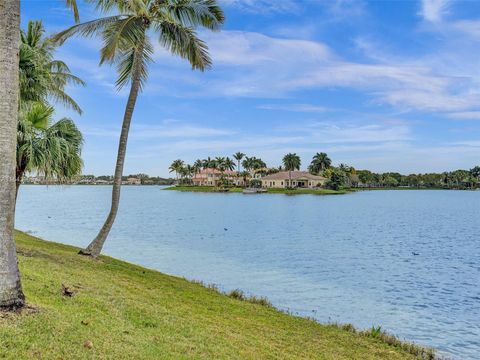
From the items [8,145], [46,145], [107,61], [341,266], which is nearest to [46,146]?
[46,145]

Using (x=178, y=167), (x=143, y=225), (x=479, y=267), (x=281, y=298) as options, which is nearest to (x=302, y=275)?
(x=281, y=298)

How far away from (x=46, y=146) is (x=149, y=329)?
10.7 meters

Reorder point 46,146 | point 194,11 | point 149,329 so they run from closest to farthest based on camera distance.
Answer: point 149,329 < point 46,146 < point 194,11

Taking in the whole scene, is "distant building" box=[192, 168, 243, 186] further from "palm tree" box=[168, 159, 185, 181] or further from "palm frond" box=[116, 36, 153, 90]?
"palm frond" box=[116, 36, 153, 90]

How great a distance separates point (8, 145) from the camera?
6.53 metres

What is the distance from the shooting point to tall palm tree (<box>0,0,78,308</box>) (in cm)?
634

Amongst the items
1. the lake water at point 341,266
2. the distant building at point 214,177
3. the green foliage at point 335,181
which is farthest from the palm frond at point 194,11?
the distant building at point 214,177

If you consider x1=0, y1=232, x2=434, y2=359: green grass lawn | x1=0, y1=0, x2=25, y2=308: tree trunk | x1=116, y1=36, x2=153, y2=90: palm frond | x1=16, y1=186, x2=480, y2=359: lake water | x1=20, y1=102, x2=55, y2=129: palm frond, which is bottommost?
x1=16, y1=186, x2=480, y2=359: lake water

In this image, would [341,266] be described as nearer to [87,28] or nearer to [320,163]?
[87,28]

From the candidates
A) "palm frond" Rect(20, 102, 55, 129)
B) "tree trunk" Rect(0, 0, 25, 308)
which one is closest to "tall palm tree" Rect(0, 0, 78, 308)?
"tree trunk" Rect(0, 0, 25, 308)

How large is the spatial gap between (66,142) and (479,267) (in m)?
24.7

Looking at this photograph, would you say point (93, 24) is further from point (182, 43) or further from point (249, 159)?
point (249, 159)

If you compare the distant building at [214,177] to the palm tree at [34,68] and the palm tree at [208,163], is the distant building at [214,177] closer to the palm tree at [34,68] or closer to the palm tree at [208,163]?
the palm tree at [208,163]

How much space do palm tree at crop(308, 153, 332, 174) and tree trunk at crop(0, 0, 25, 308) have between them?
175 metres
